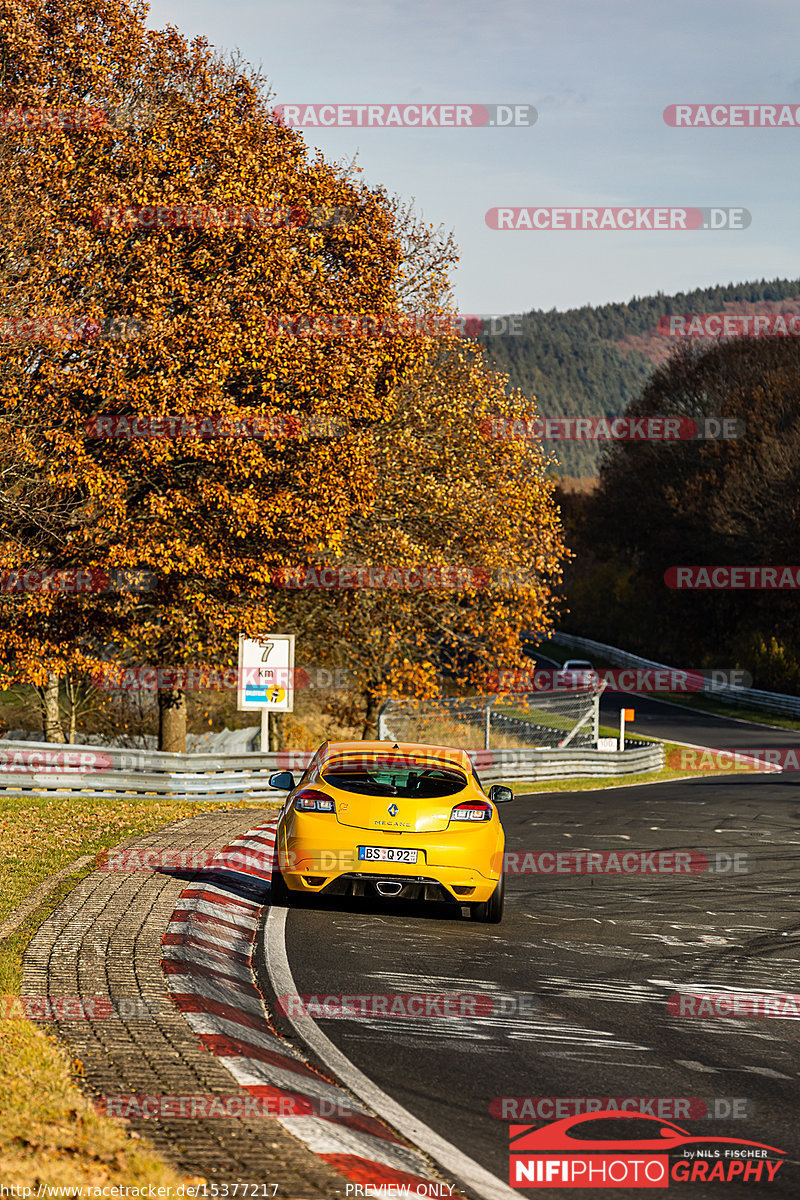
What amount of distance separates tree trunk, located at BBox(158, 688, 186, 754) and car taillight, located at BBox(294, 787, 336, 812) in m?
14.8

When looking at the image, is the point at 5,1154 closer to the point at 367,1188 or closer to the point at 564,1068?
the point at 367,1188

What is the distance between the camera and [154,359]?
61.9ft

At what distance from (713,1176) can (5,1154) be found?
2.74m

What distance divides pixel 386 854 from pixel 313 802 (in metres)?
0.77

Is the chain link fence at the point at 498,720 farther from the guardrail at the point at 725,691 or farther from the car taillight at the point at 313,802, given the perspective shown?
the guardrail at the point at 725,691

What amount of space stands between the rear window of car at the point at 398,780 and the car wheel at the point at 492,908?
87 cm

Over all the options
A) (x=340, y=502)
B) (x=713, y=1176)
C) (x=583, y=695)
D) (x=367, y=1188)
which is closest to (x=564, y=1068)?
(x=713, y=1176)

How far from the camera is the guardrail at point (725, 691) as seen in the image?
47.0 metres
